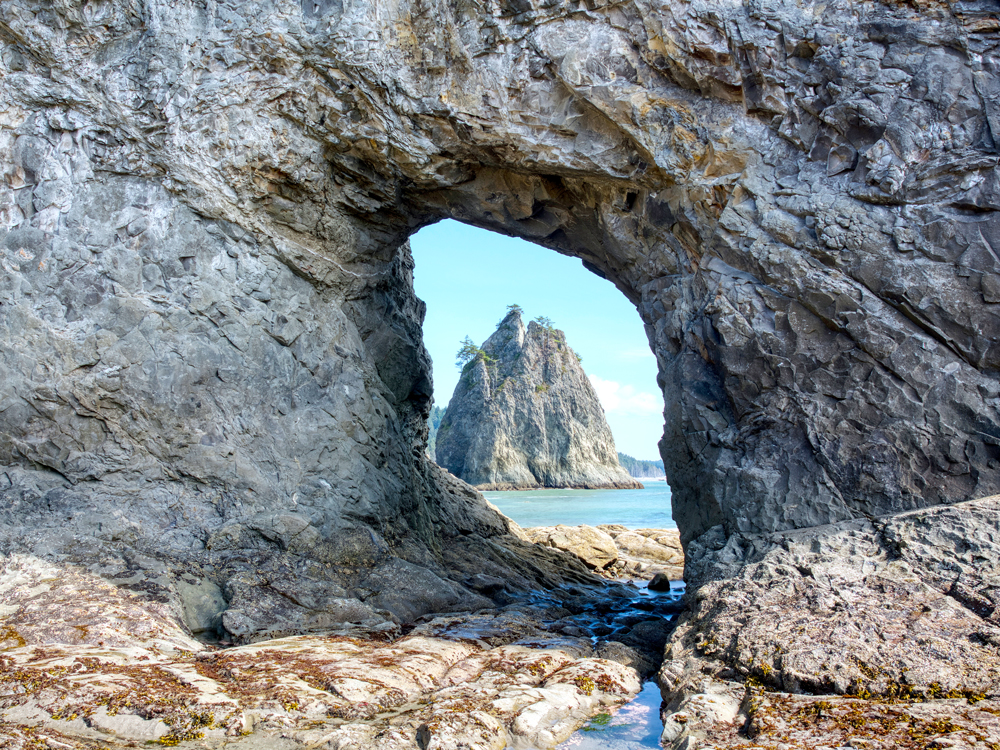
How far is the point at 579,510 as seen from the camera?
121 ft

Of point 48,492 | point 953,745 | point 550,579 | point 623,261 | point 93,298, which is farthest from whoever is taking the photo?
point 550,579

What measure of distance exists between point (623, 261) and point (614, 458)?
50.6 m

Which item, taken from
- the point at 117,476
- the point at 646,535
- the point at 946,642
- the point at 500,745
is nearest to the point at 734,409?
the point at 946,642

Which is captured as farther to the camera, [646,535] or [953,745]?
[646,535]

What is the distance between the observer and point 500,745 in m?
5.43

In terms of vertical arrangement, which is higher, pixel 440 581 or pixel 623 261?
pixel 623 261

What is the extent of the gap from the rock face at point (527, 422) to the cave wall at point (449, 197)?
143 feet

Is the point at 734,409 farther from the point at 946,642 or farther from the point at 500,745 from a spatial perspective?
the point at 500,745

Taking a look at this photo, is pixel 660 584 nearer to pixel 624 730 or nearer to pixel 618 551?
pixel 618 551

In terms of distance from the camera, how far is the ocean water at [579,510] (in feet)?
98.4

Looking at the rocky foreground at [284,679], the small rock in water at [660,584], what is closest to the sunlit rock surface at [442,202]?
the rocky foreground at [284,679]

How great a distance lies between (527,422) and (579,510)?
20292 millimetres

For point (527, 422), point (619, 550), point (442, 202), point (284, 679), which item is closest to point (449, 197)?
point (442, 202)

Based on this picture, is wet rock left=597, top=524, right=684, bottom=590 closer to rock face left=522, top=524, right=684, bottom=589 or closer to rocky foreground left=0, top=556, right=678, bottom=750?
rock face left=522, top=524, right=684, bottom=589
